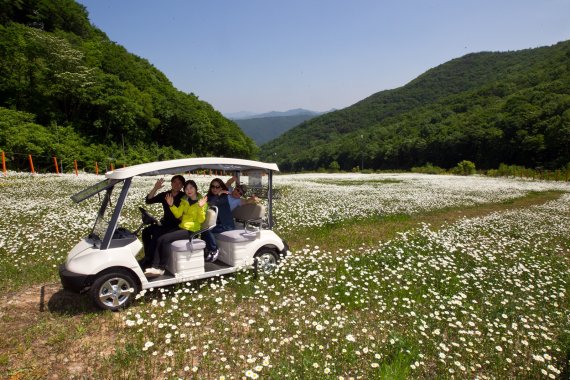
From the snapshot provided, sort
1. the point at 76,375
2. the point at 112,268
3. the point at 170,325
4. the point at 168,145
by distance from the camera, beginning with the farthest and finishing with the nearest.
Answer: the point at 168,145 < the point at 112,268 < the point at 170,325 < the point at 76,375

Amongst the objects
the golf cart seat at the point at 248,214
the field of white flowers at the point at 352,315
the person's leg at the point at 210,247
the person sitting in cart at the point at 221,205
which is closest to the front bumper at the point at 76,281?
the field of white flowers at the point at 352,315

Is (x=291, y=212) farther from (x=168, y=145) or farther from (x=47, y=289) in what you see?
(x=168, y=145)

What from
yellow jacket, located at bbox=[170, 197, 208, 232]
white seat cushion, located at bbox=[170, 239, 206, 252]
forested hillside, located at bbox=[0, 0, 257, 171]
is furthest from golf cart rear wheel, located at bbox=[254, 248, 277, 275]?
forested hillside, located at bbox=[0, 0, 257, 171]

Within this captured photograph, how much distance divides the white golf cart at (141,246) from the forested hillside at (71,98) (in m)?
37.2

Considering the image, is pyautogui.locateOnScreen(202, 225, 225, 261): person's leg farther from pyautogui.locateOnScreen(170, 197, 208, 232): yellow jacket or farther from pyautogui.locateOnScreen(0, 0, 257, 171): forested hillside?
pyautogui.locateOnScreen(0, 0, 257, 171): forested hillside

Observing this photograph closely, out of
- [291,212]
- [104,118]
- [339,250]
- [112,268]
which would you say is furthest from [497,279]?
[104,118]

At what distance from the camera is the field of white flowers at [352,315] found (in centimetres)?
480

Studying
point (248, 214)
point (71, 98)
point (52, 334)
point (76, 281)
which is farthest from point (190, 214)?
point (71, 98)

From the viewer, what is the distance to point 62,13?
67.4m

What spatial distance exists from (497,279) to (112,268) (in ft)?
28.2

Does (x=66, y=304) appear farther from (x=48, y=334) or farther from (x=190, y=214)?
(x=190, y=214)

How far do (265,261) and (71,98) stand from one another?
6300 centimetres

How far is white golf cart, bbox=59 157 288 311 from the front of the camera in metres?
6.01

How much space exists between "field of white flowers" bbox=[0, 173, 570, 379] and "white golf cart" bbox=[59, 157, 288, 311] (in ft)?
1.12
